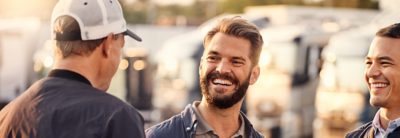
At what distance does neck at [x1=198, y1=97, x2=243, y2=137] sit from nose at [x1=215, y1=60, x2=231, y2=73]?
15 cm

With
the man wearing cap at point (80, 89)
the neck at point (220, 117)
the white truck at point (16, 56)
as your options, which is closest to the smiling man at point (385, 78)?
the neck at point (220, 117)

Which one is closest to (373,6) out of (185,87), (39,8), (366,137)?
(39,8)

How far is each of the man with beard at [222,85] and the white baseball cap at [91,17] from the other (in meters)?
0.66

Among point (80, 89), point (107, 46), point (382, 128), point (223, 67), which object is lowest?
point (382, 128)

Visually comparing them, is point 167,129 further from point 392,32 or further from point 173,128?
point 392,32

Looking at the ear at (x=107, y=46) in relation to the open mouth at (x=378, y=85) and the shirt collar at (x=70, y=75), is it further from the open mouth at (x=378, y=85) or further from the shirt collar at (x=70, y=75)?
the open mouth at (x=378, y=85)

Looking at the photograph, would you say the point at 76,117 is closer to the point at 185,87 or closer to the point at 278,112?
the point at 278,112

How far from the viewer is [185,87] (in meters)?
13.7

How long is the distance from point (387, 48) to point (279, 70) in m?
9.11

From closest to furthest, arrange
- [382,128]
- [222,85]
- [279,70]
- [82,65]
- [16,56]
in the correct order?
[82,65], [222,85], [382,128], [279,70], [16,56]

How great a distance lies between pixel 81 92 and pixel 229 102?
87 centimetres

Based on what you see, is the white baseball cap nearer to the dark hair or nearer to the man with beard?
the man with beard

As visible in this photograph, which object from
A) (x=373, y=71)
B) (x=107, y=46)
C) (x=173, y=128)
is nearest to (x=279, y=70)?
(x=373, y=71)

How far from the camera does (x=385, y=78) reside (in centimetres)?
335
